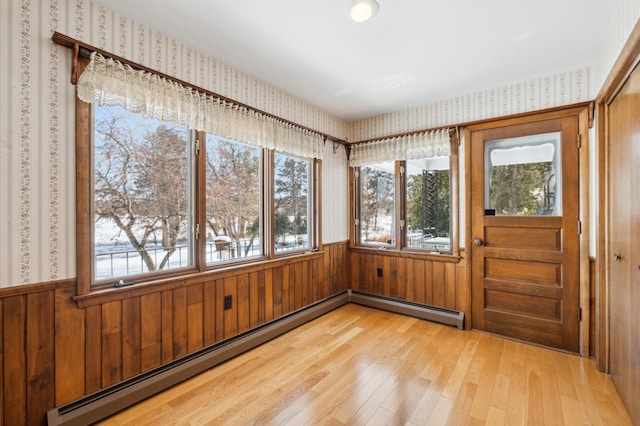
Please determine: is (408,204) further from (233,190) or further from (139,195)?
(139,195)

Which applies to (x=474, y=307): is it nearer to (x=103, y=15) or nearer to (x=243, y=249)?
(x=243, y=249)

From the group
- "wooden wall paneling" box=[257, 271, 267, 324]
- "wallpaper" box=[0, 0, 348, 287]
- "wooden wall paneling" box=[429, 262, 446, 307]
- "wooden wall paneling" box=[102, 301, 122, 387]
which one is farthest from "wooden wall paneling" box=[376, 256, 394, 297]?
"wallpaper" box=[0, 0, 348, 287]

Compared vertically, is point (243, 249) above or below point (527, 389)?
above

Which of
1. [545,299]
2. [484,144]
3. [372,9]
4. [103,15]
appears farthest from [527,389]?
[103,15]

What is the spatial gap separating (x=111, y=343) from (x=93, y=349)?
10 centimetres

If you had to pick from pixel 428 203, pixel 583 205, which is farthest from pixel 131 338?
pixel 583 205

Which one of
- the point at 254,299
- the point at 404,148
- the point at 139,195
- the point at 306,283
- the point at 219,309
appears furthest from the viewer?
the point at 404,148

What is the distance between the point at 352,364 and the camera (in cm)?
246

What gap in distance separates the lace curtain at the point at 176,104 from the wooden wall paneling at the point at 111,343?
1.34 metres

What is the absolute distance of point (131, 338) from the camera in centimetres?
200

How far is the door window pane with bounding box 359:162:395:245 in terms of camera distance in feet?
12.7

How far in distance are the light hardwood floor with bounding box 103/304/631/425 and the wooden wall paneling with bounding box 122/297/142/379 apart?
24 centimetres

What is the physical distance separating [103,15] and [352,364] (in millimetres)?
3118

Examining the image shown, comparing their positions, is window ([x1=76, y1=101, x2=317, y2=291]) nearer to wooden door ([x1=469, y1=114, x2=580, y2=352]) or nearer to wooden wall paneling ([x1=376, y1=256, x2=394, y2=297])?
wooden wall paneling ([x1=376, y1=256, x2=394, y2=297])
